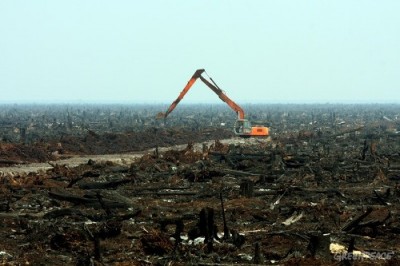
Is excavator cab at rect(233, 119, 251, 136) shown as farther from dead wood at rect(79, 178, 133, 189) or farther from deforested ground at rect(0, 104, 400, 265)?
dead wood at rect(79, 178, 133, 189)

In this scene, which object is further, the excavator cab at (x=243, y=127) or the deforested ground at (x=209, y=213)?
the excavator cab at (x=243, y=127)

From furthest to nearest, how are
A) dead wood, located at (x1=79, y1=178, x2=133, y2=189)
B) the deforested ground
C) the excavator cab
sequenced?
the excavator cab, dead wood, located at (x1=79, y1=178, x2=133, y2=189), the deforested ground

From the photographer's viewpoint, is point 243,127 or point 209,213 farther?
point 243,127

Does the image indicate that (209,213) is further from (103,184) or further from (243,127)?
(243,127)

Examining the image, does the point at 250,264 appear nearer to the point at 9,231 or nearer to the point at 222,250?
the point at 222,250

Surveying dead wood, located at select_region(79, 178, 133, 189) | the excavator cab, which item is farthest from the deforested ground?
the excavator cab

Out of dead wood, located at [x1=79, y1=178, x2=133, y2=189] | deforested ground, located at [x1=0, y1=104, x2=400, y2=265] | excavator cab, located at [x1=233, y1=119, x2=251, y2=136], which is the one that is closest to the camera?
deforested ground, located at [x1=0, y1=104, x2=400, y2=265]

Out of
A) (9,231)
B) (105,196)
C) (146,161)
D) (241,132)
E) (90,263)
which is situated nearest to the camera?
(90,263)

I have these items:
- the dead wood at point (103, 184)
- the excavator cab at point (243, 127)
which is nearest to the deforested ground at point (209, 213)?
the dead wood at point (103, 184)

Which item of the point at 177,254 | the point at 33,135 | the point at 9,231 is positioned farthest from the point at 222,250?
the point at 33,135

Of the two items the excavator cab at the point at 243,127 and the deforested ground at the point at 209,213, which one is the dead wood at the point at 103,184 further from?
the excavator cab at the point at 243,127

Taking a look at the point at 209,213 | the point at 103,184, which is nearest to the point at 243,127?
the point at 103,184

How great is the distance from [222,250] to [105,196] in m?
5.32

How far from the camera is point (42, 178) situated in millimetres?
19250
